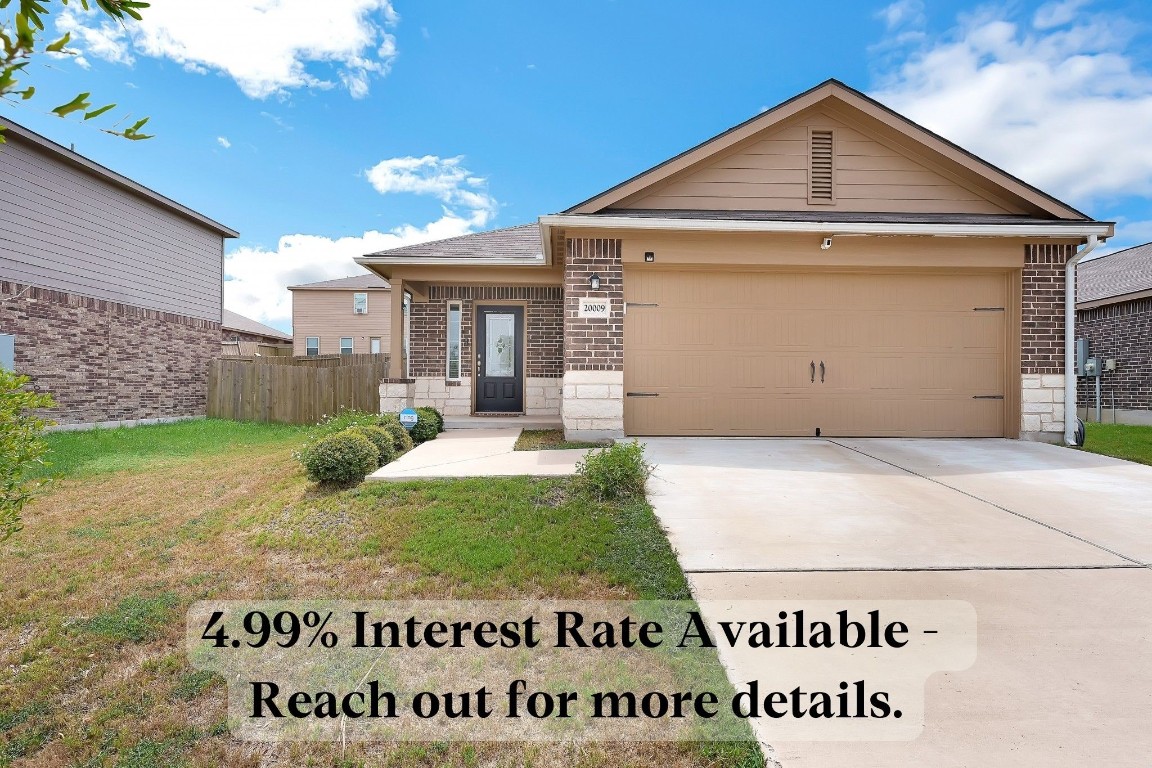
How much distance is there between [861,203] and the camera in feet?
27.9

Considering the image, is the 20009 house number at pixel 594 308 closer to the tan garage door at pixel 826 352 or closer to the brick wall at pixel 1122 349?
the tan garage door at pixel 826 352

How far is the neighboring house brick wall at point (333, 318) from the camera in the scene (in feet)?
93.3

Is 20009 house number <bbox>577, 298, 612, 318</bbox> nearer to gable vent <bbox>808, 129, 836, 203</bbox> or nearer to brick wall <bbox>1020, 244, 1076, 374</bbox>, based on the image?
gable vent <bbox>808, 129, 836, 203</bbox>

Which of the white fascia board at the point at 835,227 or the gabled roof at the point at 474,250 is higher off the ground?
the gabled roof at the point at 474,250

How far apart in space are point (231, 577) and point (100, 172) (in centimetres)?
1308

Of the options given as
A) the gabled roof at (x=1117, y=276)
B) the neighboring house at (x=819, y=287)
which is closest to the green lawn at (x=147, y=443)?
the neighboring house at (x=819, y=287)

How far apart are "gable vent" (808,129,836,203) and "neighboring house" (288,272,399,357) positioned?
78.5 feet

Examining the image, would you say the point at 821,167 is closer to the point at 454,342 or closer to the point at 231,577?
the point at 454,342

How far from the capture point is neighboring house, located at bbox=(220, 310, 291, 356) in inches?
943

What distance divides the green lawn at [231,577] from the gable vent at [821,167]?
20.7 ft

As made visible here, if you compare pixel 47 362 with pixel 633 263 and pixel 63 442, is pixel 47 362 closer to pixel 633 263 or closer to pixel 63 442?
pixel 63 442

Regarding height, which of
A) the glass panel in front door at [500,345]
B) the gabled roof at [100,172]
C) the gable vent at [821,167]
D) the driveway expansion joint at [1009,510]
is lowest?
the driveway expansion joint at [1009,510]

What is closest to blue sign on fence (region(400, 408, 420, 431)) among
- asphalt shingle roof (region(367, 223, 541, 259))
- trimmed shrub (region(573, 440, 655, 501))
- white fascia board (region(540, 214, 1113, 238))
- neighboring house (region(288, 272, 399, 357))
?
asphalt shingle roof (region(367, 223, 541, 259))

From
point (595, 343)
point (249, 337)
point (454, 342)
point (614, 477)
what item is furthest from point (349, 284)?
point (614, 477)
